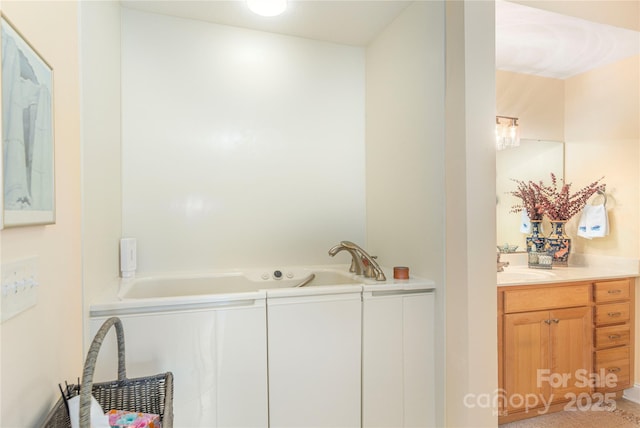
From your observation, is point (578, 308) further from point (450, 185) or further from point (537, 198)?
point (450, 185)

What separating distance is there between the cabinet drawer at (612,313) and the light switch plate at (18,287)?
3054 mm

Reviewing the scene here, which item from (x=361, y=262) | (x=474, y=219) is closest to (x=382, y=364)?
(x=361, y=262)

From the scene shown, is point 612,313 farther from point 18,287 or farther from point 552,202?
point 18,287

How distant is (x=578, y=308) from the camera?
7.48 feet

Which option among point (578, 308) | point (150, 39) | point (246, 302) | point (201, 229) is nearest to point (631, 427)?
point (578, 308)

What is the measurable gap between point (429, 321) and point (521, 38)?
2033 mm

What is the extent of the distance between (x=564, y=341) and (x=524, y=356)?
359 millimetres

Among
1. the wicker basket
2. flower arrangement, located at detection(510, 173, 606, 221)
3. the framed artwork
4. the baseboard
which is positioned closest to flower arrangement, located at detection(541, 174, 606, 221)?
flower arrangement, located at detection(510, 173, 606, 221)

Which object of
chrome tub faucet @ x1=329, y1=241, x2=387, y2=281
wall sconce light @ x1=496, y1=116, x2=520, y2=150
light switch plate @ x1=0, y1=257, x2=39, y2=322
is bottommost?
chrome tub faucet @ x1=329, y1=241, x2=387, y2=281

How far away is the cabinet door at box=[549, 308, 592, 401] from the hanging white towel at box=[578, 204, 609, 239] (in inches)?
28.6

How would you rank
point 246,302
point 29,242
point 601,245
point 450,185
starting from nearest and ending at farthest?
1. point 29,242
2. point 246,302
3. point 450,185
4. point 601,245

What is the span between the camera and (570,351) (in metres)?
2.25

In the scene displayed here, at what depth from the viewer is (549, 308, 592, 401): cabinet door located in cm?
221

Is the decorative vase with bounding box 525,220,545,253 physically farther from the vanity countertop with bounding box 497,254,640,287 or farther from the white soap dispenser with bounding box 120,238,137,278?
the white soap dispenser with bounding box 120,238,137,278
